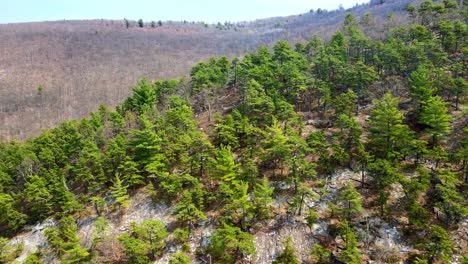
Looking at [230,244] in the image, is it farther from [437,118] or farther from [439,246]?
[437,118]

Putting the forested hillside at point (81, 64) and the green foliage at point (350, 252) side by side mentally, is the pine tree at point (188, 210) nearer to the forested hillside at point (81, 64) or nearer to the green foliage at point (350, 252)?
the green foliage at point (350, 252)

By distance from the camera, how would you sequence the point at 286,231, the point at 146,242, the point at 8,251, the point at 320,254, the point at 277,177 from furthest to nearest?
the point at 277,177, the point at 8,251, the point at 286,231, the point at 146,242, the point at 320,254

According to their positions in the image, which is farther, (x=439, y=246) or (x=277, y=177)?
(x=277, y=177)

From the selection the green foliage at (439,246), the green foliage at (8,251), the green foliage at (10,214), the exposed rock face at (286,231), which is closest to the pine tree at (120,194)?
the exposed rock face at (286,231)

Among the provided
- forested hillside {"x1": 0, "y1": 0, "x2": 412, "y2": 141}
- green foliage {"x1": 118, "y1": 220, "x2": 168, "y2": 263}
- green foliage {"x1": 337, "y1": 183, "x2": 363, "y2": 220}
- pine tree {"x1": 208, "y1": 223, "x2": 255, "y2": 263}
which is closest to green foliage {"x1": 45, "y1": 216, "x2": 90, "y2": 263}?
green foliage {"x1": 118, "y1": 220, "x2": 168, "y2": 263}

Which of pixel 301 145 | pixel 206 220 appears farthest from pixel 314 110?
pixel 206 220

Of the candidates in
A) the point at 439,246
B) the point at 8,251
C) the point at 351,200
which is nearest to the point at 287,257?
the point at 351,200

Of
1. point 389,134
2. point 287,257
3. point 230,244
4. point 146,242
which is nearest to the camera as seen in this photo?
point 287,257

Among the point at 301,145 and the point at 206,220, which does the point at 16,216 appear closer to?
the point at 206,220
